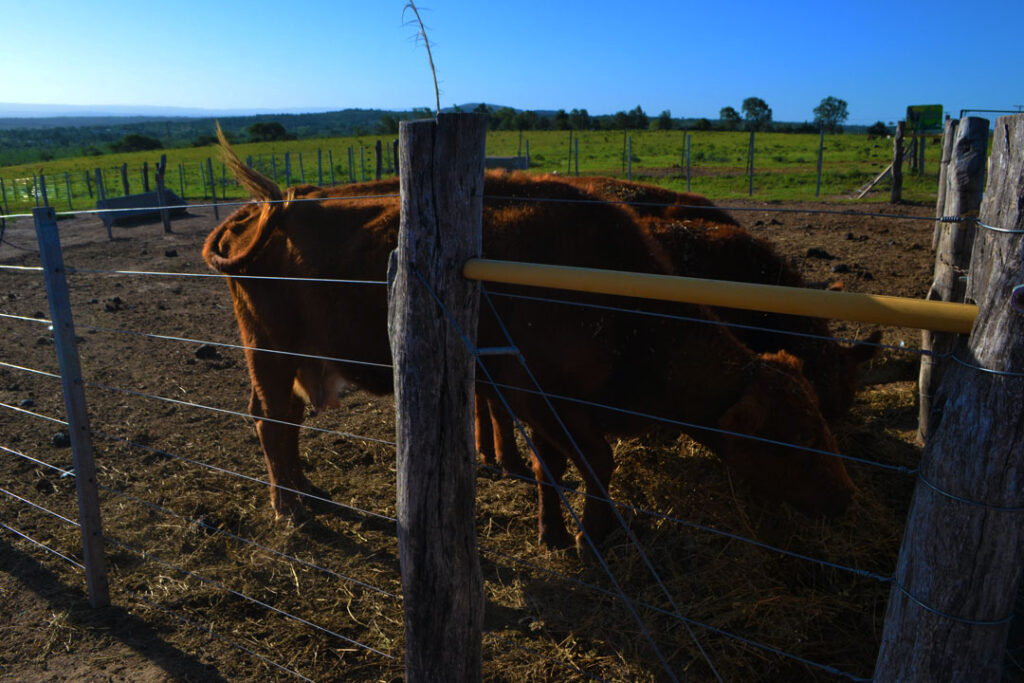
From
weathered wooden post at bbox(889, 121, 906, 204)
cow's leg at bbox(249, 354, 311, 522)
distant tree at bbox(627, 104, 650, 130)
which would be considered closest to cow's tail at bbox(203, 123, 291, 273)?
cow's leg at bbox(249, 354, 311, 522)

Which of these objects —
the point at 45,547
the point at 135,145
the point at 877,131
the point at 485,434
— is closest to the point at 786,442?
the point at 485,434

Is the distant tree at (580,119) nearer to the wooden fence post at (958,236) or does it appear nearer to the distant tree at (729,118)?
the distant tree at (729,118)

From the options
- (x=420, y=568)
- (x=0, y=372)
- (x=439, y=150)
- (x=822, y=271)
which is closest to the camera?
(x=439, y=150)

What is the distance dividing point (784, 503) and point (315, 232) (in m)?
3.34

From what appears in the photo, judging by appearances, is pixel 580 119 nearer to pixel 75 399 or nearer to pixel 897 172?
pixel 897 172

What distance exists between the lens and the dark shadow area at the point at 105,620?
3.29 metres

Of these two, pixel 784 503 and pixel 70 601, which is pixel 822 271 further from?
pixel 70 601

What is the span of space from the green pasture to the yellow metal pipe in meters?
18.6

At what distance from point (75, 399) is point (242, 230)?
6.19ft

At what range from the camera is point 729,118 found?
77688 mm

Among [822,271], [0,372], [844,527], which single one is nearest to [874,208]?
[822,271]

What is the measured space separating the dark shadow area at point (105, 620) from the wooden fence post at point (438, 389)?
1709 mm

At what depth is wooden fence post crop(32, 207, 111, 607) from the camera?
10.9 feet

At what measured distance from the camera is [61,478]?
502 centimetres
